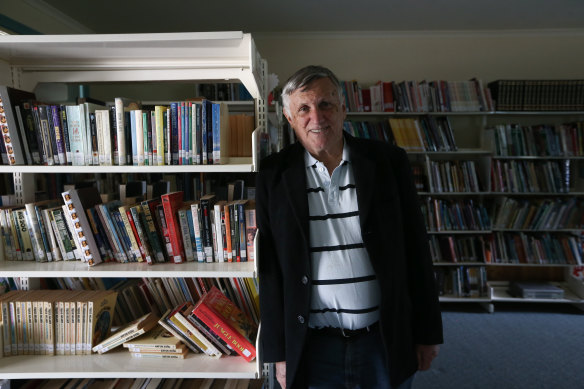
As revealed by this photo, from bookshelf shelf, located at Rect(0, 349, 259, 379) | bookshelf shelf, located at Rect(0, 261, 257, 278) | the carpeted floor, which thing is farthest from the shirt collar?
the carpeted floor

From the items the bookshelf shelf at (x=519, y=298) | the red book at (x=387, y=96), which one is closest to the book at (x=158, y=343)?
the red book at (x=387, y=96)

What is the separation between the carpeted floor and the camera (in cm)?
254

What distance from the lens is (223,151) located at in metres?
1.47

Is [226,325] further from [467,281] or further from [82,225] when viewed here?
[467,281]

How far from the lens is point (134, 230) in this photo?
4.99 feet

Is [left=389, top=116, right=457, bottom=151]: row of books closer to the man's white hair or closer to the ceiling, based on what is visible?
the ceiling

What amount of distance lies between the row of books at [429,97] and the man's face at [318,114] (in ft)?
8.73

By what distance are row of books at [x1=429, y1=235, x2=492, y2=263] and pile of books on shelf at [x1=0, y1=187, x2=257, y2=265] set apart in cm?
285

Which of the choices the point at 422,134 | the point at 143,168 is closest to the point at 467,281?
the point at 422,134

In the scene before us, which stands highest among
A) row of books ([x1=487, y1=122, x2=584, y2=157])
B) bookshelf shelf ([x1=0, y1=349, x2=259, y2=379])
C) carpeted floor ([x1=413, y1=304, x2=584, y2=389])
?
row of books ([x1=487, y1=122, x2=584, y2=157])

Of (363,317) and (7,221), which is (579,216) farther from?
(7,221)

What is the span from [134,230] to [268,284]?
0.61 m

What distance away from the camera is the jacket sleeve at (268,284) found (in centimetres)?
129

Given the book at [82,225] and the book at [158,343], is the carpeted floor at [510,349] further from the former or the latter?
the book at [82,225]
